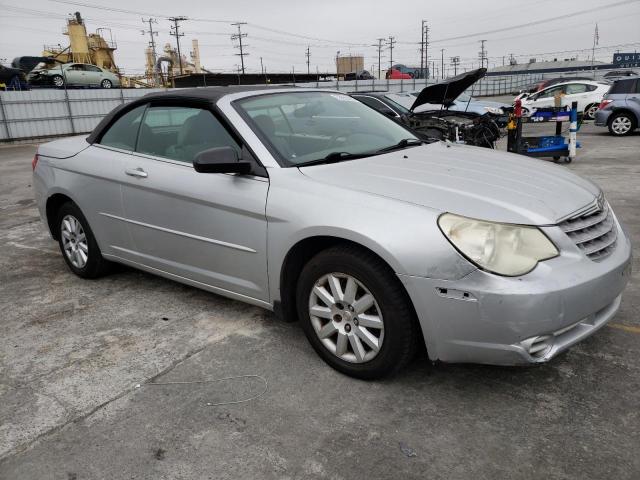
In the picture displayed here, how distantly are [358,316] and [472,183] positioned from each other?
898 millimetres

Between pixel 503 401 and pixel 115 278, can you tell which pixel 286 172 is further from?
pixel 115 278

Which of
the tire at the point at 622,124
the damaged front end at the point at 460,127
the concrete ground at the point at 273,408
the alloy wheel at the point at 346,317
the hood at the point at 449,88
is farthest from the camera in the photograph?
the tire at the point at 622,124

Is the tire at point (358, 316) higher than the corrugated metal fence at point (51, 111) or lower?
lower

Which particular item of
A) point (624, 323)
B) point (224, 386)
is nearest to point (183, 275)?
point (224, 386)

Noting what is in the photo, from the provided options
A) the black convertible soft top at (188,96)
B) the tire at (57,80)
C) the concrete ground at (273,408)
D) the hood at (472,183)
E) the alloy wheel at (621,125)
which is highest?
the tire at (57,80)

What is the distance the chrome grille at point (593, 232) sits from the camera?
255cm

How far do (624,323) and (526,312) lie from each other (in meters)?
1.49

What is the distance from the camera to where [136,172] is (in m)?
3.73

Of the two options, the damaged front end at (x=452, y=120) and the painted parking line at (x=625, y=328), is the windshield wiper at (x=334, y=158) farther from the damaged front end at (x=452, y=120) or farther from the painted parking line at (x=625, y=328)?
the damaged front end at (x=452, y=120)

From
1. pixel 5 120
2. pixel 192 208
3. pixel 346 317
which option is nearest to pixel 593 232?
pixel 346 317

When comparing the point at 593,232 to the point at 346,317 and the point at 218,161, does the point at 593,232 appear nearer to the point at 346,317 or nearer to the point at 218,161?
the point at 346,317

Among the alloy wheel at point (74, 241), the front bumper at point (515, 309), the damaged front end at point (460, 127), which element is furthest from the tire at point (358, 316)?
the damaged front end at point (460, 127)

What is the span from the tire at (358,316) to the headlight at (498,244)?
37 cm

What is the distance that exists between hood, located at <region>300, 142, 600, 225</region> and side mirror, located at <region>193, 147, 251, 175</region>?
0.39 metres
